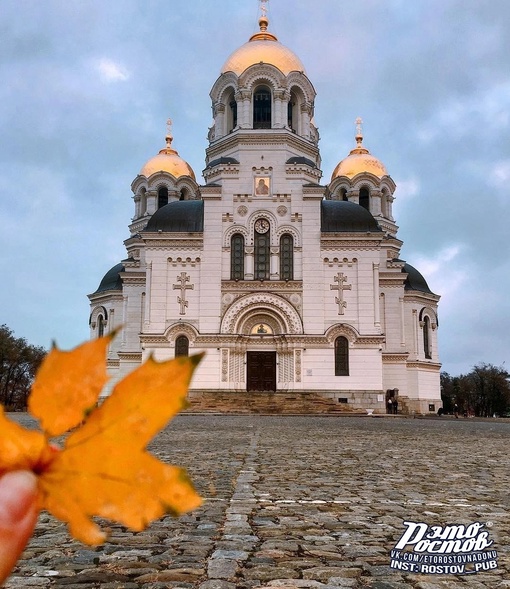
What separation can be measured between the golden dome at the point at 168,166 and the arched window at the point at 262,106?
6675 mm

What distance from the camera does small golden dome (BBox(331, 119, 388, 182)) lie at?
34.9m

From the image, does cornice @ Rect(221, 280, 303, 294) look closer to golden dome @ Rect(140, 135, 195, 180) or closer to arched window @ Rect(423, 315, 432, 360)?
arched window @ Rect(423, 315, 432, 360)

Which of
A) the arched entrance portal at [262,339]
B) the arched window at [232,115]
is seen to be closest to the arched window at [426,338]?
the arched entrance portal at [262,339]

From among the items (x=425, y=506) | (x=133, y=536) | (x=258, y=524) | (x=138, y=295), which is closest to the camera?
(x=133, y=536)

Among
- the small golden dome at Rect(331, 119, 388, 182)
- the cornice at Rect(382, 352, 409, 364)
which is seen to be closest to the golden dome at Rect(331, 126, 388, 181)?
the small golden dome at Rect(331, 119, 388, 182)

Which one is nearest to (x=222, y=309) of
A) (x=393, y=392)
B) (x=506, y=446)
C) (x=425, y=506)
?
(x=393, y=392)

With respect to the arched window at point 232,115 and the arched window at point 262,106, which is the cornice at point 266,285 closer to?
the arched window at point 262,106

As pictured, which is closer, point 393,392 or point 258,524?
point 258,524

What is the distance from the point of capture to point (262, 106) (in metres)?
29.2

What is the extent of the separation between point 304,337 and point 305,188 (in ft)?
20.4

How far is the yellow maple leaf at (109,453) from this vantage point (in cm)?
27

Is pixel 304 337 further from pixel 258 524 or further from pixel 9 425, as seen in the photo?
pixel 9 425

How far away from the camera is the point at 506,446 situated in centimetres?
980

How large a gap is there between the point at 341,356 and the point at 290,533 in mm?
23124
